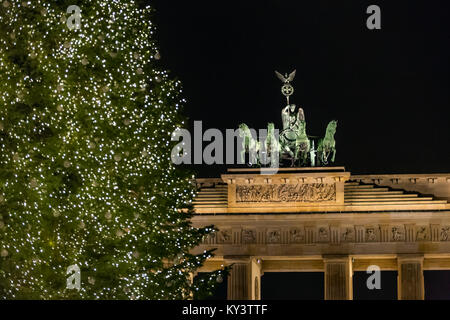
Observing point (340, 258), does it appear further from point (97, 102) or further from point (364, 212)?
point (97, 102)

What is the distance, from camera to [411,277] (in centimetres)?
4619

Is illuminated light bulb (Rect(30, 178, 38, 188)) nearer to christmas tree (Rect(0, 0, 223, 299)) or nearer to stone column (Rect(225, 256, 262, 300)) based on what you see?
christmas tree (Rect(0, 0, 223, 299))

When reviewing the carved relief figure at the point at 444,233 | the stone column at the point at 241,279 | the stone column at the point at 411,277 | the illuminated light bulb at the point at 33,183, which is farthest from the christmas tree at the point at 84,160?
the carved relief figure at the point at 444,233

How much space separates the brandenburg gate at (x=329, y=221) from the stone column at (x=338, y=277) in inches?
1.7

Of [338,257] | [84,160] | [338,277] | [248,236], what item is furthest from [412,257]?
[84,160]

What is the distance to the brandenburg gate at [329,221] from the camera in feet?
152

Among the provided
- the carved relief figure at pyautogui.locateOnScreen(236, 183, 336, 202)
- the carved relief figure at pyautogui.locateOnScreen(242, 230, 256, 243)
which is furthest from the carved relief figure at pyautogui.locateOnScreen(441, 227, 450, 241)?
the carved relief figure at pyautogui.locateOnScreen(242, 230, 256, 243)

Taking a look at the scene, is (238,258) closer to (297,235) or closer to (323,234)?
(297,235)

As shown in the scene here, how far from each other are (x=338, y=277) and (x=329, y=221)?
2514mm

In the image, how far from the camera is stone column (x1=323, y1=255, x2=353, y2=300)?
46.5m
